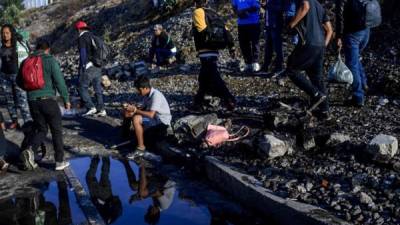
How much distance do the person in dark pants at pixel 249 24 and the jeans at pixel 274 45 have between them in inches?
7.9

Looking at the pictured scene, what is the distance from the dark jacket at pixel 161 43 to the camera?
12.1 meters

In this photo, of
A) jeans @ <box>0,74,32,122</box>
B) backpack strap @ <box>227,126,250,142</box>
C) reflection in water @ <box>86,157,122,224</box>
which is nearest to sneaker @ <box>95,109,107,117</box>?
jeans @ <box>0,74,32,122</box>

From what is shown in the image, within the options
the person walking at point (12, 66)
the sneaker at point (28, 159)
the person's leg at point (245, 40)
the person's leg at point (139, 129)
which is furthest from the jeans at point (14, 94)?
the person's leg at point (245, 40)

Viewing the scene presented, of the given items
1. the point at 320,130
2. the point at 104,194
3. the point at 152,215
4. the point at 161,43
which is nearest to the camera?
the point at 152,215

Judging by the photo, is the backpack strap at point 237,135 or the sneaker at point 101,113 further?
the sneaker at point 101,113

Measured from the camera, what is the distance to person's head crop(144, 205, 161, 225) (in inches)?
193

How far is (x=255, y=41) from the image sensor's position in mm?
9648

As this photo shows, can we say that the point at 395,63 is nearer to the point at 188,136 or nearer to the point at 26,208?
the point at 188,136

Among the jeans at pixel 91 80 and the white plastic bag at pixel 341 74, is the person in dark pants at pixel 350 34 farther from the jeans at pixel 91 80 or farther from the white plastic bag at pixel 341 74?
the jeans at pixel 91 80

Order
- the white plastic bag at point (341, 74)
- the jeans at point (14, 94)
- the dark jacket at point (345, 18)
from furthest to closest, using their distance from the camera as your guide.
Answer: the jeans at point (14, 94)
the dark jacket at point (345, 18)
the white plastic bag at point (341, 74)

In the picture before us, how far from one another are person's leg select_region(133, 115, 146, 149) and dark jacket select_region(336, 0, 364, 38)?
9.86 ft

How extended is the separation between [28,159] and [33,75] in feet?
3.61

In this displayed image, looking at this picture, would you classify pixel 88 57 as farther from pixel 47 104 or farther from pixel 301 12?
pixel 301 12

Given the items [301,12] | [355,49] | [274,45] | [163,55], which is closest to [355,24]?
[355,49]
